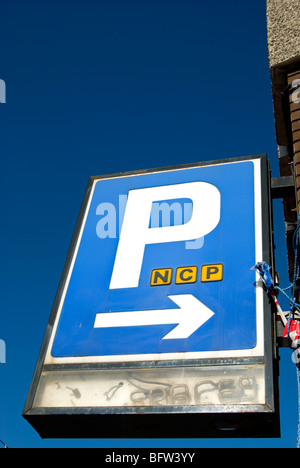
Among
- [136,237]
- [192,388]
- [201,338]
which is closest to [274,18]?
[136,237]

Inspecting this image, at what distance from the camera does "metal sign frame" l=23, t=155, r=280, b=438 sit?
2.39m

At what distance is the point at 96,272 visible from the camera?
343cm

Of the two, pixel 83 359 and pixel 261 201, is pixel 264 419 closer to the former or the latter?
pixel 83 359

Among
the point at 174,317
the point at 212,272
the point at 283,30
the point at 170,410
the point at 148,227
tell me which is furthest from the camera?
the point at 283,30

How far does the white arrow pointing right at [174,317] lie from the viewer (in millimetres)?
2842

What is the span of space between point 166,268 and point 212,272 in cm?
36

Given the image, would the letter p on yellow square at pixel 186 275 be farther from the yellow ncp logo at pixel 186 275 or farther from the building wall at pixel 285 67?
the building wall at pixel 285 67

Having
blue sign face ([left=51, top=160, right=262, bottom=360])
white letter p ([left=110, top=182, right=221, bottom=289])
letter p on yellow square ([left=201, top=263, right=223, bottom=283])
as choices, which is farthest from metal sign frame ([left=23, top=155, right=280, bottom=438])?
white letter p ([left=110, top=182, right=221, bottom=289])

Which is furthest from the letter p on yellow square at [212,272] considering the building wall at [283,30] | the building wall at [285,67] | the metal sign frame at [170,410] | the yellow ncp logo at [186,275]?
the building wall at [283,30]

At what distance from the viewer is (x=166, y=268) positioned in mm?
3242

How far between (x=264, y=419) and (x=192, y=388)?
0.42m

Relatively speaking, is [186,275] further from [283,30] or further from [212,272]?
[283,30]

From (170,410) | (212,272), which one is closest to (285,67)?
(212,272)

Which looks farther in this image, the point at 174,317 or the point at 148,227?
the point at 148,227
